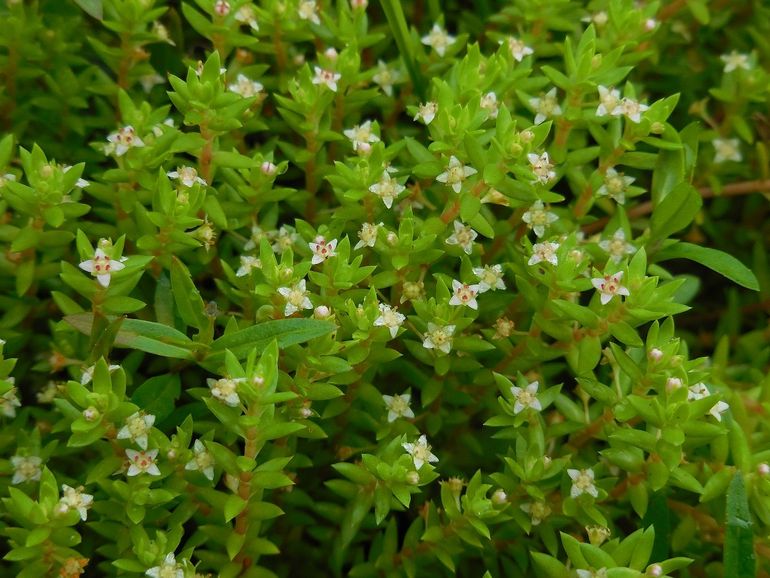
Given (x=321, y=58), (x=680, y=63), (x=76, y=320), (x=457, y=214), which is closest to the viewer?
(x=76, y=320)

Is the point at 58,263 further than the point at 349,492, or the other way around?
the point at 58,263

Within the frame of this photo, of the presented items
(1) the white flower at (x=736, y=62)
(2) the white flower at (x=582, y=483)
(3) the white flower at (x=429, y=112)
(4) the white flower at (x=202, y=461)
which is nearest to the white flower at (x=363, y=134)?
(3) the white flower at (x=429, y=112)

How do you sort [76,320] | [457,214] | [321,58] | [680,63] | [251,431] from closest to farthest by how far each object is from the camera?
[251,431], [76,320], [457,214], [321,58], [680,63]

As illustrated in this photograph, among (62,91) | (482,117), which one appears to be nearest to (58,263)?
(62,91)

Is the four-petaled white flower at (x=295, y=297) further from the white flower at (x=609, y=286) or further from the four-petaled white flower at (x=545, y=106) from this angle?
the four-petaled white flower at (x=545, y=106)

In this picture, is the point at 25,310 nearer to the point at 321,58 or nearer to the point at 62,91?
the point at 62,91

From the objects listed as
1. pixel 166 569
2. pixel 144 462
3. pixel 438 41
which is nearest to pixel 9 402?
pixel 144 462

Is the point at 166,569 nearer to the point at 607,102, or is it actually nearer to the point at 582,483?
the point at 582,483

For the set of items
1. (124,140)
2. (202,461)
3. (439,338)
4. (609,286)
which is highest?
(124,140)

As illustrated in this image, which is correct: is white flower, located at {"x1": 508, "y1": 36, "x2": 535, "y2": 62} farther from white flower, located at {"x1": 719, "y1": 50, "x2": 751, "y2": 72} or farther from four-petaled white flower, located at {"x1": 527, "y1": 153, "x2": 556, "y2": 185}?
white flower, located at {"x1": 719, "y1": 50, "x2": 751, "y2": 72}
